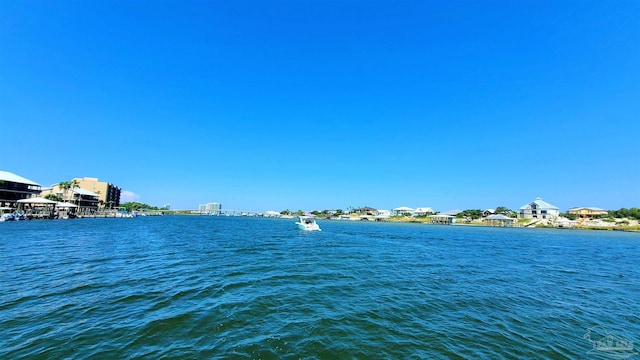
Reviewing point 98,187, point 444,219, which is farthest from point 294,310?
point 98,187

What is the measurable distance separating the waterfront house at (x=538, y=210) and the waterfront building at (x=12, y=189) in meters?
203

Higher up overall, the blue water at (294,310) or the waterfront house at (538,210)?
the waterfront house at (538,210)

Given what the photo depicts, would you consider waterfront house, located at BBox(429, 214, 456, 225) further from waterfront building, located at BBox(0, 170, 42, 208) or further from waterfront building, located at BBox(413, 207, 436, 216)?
waterfront building, located at BBox(0, 170, 42, 208)

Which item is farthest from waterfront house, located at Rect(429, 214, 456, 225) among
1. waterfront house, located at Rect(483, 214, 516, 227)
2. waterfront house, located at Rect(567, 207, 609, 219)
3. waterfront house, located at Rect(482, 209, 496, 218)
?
waterfront house, located at Rect(567, 207, 609, 219)

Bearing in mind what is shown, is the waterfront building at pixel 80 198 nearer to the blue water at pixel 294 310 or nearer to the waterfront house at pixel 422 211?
the blue water at pixel 294 310

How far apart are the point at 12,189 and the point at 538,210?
206 m

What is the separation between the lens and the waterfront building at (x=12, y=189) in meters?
71.9

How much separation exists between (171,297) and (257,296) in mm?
3886

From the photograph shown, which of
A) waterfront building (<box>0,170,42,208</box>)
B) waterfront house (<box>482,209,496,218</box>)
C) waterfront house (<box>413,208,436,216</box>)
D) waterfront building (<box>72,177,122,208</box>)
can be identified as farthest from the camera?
waterfront house (<box>413,208,436,216</box>)

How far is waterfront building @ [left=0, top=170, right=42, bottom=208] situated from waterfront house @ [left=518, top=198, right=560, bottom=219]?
665ft

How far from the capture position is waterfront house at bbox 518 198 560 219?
421ft

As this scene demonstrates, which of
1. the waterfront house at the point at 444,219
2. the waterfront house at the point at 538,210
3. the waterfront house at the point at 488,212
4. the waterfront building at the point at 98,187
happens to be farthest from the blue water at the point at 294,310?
the waterfront house at the point at 488,212

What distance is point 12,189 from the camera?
244 ft

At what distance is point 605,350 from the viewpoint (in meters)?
8.90
